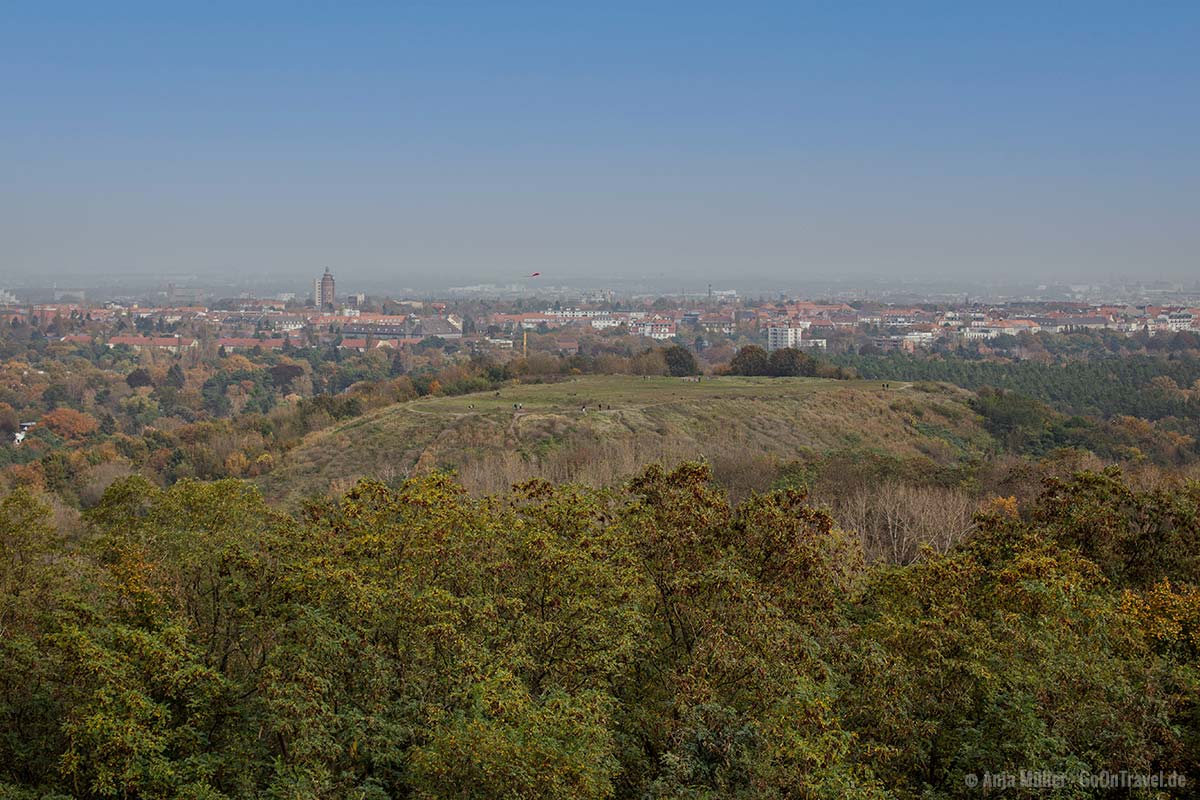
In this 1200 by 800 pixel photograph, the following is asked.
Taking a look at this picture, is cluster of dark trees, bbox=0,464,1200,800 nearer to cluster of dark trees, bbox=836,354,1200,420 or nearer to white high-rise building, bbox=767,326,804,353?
cluster of dark trees, bbox=836,354,1200,420

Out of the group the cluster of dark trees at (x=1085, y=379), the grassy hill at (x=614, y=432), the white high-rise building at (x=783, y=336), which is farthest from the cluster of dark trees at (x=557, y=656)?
the white high-rise building at (x=783, y=336)

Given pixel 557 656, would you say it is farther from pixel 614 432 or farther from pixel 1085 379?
pixel 1085 379

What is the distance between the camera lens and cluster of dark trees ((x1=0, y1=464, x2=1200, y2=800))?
9.58m

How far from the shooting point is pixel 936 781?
10.8m

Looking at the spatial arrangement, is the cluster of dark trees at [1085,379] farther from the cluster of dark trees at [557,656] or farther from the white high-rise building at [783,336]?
the cluster of dark trees at [557,656]

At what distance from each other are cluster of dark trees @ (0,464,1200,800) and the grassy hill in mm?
23492

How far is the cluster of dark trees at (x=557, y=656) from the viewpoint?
958 centimetres

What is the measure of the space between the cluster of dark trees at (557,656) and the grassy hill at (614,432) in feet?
77.1

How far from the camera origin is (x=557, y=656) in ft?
37.4

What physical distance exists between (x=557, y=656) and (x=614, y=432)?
3973cm

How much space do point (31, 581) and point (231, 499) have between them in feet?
8.99

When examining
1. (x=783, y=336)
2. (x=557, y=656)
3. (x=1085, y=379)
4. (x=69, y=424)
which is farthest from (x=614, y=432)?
(x=783, y=336)

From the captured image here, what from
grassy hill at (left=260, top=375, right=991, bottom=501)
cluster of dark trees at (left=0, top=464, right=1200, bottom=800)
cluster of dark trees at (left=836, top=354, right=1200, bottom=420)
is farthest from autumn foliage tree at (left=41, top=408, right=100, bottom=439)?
cluster of dark trees at (left=0, top=464, right=1200, bottom=800)

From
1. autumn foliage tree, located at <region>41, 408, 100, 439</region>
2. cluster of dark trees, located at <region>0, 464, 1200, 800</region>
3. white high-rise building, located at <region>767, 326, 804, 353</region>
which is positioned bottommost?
autumn foliage tree, located at <region>41, 408, 100, 439</region>
